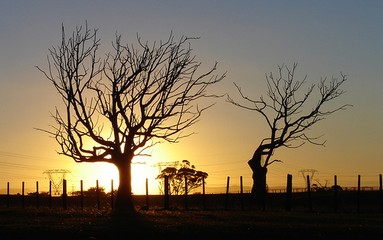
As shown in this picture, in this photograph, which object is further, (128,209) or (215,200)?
(215,200)

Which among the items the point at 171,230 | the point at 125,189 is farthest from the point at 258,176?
the point at 171,230

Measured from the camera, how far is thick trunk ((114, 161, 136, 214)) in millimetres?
37281

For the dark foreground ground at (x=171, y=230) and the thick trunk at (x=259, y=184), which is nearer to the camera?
the dark foreground ground at (x=171, y=230)

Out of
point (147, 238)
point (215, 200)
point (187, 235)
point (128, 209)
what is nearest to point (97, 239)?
point (147, 238)

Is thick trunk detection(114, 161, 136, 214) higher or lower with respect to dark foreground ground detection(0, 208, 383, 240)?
higher

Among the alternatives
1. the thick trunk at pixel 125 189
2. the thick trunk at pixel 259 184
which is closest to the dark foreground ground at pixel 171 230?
the thick trunk at pixel 125 189

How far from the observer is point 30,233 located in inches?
883

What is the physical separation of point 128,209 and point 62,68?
952 centimetres

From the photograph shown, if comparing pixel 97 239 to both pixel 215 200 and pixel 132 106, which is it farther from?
pixel 215 200

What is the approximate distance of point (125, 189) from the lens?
37.9 m

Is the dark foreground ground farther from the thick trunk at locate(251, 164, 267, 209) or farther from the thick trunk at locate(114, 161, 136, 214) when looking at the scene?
the thick trunk at locate(251, 164, 267, 209)

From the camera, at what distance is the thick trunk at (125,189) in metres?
37.3

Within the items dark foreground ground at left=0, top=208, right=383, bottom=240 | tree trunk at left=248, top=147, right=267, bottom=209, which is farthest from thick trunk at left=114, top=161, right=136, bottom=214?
tree trunk at left=248, top=147, right=267, bottom=209

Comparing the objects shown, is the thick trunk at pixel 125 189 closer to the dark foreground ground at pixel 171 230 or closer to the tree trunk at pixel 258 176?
the dark foreground ground at pixel 171 230
